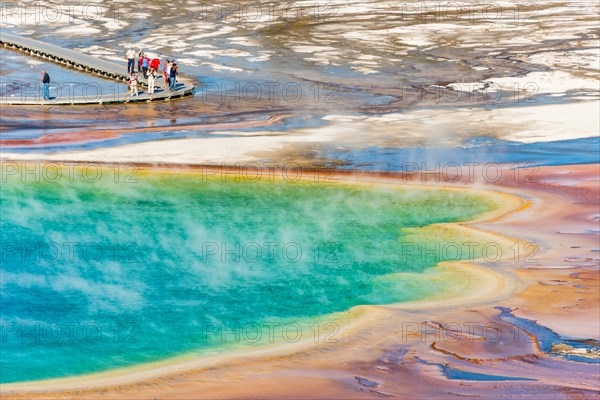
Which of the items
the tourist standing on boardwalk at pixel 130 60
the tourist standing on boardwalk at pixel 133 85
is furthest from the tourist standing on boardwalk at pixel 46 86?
the tourist standing on boardwalk at pixel 130 60

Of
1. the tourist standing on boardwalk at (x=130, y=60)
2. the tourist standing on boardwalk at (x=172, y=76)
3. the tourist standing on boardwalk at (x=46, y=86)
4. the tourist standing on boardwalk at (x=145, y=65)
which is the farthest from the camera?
the tourist standing on boardwalk at (x=145, y=65)

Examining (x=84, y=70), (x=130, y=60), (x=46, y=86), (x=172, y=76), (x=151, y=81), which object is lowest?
(x=46, y=86)

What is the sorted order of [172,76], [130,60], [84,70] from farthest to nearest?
[84,70] < [130,60] < [172,76]

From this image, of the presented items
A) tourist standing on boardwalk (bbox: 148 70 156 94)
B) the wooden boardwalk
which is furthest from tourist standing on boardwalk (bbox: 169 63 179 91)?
tourist standing on boardwalk (bbox: 148 70 156 94)

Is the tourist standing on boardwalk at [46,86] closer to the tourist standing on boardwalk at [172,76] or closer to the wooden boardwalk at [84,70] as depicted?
the wooden boardwalk at [84,70]

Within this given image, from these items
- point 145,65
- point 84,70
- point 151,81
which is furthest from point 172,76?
point 84,70

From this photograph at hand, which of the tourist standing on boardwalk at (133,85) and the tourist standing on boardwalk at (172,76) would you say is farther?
the tourist standing on boardwalk at (172,76)

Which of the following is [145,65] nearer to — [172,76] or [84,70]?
[172,76]

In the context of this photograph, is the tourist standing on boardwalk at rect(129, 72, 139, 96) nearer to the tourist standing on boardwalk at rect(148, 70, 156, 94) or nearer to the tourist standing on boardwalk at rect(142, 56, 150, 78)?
the tourist standing on boardwalk at rect(148, 70, 156, 94)

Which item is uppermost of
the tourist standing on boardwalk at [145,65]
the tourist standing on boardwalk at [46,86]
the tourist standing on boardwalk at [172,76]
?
the tourist standing on boardwalk at [145,65]
